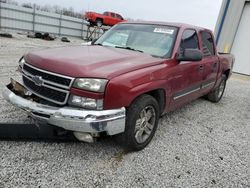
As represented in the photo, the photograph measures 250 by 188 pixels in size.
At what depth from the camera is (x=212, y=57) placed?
15.8 ft

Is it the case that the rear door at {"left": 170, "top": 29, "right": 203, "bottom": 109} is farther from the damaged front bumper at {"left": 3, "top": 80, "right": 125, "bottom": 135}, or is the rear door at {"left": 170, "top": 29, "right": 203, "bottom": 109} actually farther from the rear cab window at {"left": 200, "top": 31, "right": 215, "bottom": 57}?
the damaged front bumper at {"left": 3, "top": 80, "right": 125, "bottom": 135}

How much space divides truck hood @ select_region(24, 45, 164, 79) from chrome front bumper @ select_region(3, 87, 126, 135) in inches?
15.3

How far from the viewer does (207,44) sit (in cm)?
479

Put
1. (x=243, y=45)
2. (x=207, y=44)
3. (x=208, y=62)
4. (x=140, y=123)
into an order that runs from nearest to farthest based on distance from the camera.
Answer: (x=140, y=123), (x=208, y=62), (x=207, y=44), (x=243, y=45)

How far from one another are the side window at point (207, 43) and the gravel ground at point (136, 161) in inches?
65.5

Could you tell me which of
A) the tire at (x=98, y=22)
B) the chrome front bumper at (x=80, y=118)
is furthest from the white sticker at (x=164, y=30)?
the tire at (x=98, y=22)

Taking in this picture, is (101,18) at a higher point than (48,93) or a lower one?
lower

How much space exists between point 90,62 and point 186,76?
71.1 inches

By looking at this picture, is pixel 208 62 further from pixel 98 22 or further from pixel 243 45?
pixel 98 22

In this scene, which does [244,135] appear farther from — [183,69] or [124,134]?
[124,134]

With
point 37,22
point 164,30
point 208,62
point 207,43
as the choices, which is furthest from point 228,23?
point 37,22

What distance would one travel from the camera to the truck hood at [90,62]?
2434 millimetres

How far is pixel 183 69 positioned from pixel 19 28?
1916 centimetres

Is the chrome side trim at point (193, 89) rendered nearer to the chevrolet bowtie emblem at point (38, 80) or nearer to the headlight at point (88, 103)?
the headlight at point (88, 103)
